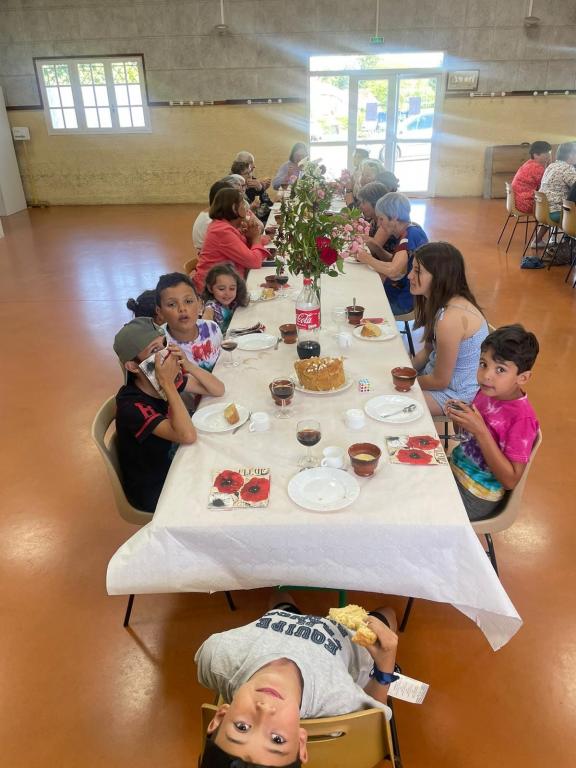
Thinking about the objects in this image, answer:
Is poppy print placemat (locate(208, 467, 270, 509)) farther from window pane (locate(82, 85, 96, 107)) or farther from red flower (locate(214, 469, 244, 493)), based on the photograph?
window pane (locate(82, 85, 96, 107))

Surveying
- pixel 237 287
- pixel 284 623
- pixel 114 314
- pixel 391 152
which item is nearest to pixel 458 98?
pixel 391 152

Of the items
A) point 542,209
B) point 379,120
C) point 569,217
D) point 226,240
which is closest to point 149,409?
point 226,240

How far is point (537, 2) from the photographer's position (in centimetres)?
940

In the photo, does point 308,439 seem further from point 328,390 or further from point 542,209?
point 542,209

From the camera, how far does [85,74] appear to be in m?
10.4

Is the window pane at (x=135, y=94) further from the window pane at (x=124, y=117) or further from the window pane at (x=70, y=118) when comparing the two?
the window pane at (x=70, y=118)

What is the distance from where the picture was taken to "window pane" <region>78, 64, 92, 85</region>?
10297mm

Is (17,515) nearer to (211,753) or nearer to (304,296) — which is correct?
(304,296)

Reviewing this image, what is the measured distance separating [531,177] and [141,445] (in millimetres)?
6661

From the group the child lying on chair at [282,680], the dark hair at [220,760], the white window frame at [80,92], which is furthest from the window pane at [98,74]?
the dark hair at [220,760]

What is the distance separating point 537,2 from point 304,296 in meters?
10.2

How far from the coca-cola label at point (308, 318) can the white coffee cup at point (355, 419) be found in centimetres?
81

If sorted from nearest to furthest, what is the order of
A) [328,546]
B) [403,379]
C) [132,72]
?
[328,546] < [403,379] < [132,72]

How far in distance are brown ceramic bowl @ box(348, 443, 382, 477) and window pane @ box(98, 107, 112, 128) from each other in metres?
11.3
